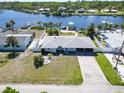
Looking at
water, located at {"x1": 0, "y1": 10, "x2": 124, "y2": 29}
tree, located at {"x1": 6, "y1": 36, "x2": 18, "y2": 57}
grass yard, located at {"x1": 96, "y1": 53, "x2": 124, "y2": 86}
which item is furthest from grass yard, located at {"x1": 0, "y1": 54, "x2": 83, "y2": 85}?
water, located at {"x1": 0, "y1": 10, "x2": 124, "y2": 29}

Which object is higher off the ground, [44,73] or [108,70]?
[44,73]

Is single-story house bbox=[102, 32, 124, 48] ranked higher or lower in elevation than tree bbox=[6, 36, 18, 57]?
lower

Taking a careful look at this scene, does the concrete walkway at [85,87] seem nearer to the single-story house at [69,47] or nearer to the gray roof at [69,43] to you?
the single-story house at [69,47]

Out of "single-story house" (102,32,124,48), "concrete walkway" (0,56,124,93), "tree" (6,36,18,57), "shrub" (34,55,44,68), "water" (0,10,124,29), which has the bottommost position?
"water" (0,10,124,29)

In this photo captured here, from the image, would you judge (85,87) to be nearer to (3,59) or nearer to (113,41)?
(3,59)

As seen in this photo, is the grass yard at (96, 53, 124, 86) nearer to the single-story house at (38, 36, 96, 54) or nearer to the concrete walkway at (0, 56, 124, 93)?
the concrete walkway at (0, 56, 124, 93)

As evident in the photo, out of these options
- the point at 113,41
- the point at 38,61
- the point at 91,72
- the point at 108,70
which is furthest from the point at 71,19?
the point at 91,72

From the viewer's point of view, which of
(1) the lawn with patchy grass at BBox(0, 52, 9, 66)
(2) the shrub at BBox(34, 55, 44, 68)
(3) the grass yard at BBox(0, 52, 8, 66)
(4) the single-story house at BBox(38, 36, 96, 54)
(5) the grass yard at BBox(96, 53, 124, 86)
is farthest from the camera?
(4) the single-story house at BBox(38, 36, 96, 54)
